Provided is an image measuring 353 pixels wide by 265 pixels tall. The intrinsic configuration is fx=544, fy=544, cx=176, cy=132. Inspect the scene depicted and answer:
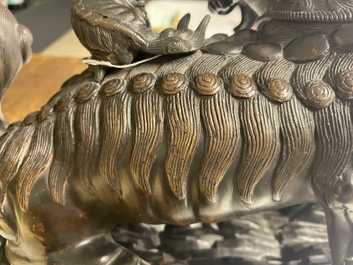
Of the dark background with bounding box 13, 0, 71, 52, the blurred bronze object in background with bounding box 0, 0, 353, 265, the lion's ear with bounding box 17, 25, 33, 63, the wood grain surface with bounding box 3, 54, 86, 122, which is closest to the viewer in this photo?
the blurred bronze object in background with bounding box 0, 0, 353, 265

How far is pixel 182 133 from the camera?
475mm

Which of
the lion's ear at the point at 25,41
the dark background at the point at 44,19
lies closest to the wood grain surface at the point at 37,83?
the dark background at the point at 44,19

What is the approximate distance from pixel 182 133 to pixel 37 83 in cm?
113

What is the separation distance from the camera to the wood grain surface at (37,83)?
1384mm

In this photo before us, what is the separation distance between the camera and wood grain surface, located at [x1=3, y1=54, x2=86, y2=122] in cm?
138

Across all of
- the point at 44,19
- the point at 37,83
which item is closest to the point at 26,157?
the point at 37,83

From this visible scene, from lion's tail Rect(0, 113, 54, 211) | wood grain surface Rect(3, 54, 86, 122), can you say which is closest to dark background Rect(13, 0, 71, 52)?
wood grain surface Rect(3, 54, 86, 122)

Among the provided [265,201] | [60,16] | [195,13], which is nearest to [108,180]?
[265,201]

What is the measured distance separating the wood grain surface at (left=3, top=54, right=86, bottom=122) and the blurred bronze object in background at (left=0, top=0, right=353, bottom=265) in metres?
0.81

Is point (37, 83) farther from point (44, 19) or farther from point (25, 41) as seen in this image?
point (25, 41)

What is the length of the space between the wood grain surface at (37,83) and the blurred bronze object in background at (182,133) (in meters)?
0.81

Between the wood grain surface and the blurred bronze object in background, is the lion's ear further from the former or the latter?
the wood grain surface

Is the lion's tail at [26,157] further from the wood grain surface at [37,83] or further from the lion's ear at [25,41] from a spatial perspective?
the wood grain surface at [37,83]

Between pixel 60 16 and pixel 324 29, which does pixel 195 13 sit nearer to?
pixel 60 16
